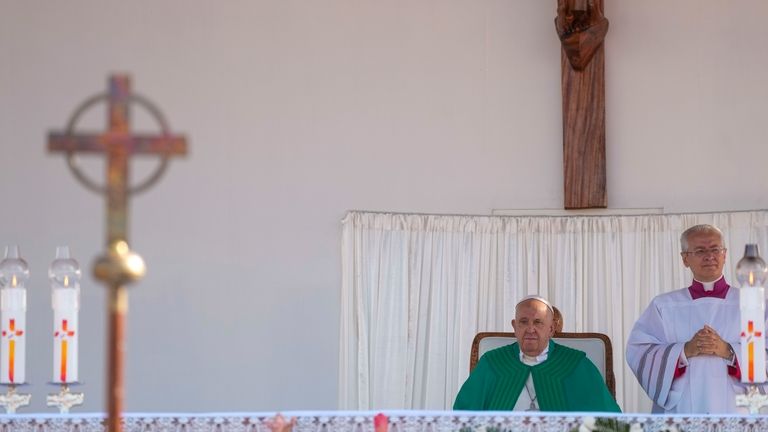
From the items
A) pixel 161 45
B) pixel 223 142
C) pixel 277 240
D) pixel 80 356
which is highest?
pixel 161 45

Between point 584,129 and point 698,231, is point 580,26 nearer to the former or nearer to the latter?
point 584,129

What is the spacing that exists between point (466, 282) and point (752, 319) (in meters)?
3.72

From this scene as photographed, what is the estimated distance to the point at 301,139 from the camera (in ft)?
28.8

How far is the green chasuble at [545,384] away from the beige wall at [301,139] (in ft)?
5.75

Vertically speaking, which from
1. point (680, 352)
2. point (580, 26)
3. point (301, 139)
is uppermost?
point (580, 26)

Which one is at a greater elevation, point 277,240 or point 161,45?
point 161,45

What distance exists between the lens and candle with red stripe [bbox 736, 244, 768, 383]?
5.01 metres

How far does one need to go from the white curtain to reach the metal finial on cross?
579 centimetres

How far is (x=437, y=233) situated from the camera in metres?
8.69

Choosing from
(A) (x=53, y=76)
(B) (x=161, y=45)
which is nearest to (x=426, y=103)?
(B) (x=161, y=45)

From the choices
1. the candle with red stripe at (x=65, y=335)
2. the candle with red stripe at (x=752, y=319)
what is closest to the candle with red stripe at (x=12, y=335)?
the candle with red stripe at (x=65, y=335)

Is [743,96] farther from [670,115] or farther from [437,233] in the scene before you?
[437,233]

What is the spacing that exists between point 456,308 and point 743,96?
2.10 meters

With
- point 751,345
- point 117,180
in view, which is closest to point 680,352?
point 751,345
